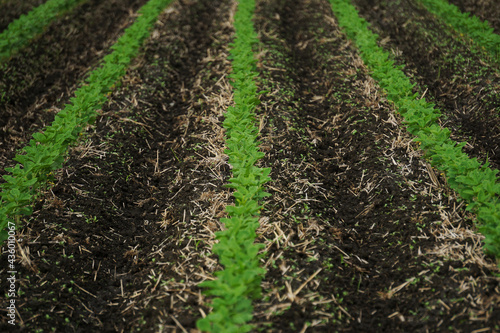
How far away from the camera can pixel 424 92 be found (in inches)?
185

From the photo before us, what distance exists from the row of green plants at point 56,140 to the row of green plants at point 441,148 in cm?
393

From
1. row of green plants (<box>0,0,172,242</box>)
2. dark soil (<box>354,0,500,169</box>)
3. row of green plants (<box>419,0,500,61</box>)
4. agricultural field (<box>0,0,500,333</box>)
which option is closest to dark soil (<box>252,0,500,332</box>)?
agricultural field (<box>0,0,500,333</box>)

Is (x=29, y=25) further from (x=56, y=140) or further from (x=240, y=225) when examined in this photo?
(x=240, y=225)

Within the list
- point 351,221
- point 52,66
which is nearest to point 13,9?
point 52,66

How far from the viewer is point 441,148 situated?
3711mm

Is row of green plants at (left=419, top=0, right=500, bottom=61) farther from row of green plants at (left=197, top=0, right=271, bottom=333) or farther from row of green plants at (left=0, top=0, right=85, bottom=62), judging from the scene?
row of green plants at (left=0, top=0, right=85, bottom=62)

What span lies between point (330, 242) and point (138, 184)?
2.37 meters

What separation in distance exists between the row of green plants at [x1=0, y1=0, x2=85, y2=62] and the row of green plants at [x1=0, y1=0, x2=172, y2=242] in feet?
5.82

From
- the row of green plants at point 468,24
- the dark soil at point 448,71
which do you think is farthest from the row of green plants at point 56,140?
the row of green plants at point 468,24

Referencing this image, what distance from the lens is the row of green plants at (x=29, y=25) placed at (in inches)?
244

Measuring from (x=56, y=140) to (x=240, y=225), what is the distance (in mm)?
2585

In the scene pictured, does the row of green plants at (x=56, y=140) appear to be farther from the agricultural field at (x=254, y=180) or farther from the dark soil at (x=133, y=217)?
the dark soil at (x=133, y=217)

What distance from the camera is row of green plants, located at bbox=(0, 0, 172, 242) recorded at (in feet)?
11.4

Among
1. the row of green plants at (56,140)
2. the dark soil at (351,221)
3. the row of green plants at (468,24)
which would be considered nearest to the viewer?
the dark soil at (351,221)
